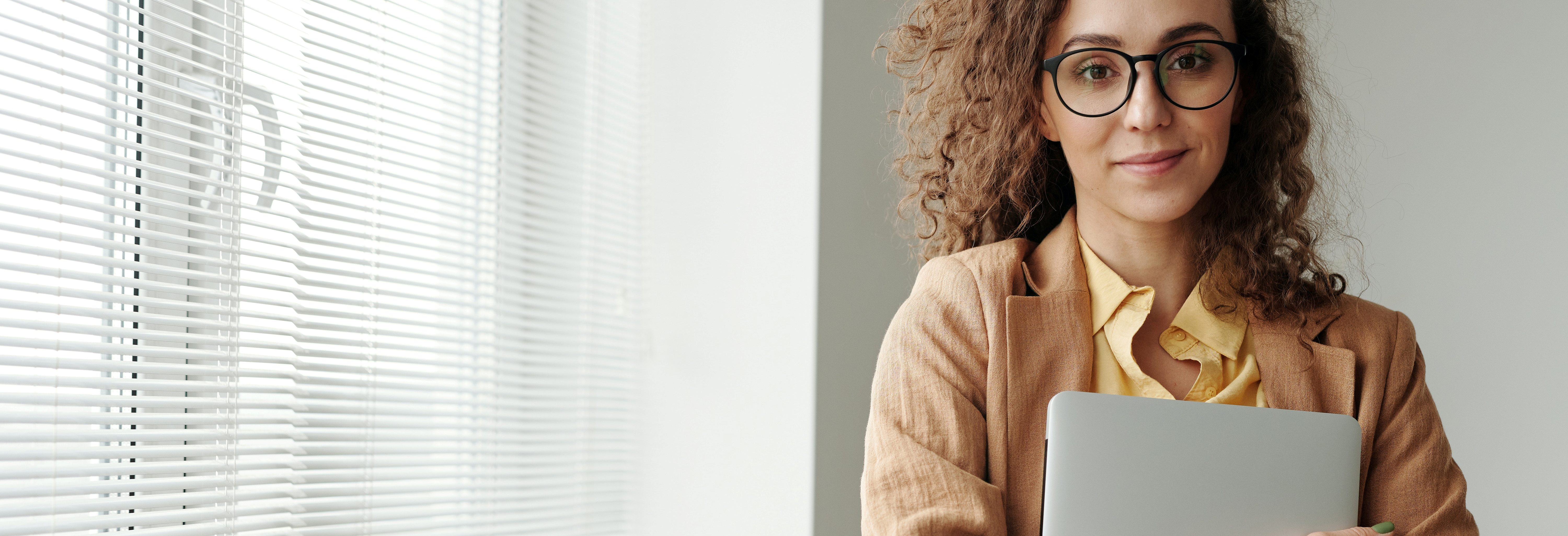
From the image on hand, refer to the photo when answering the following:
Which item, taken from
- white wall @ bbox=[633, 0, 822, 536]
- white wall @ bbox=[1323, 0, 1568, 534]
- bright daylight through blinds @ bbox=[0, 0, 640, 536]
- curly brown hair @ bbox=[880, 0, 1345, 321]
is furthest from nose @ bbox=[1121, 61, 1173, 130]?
white wall @ bbox=[1323, 0, 1568, 534]

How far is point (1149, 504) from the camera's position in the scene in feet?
3.11

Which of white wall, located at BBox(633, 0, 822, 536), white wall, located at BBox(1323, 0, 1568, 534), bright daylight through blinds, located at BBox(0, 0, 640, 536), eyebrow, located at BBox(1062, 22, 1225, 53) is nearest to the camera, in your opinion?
eyebrow, located at BBox(1062, 22, 1225, 53)

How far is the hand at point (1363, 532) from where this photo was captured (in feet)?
3.18

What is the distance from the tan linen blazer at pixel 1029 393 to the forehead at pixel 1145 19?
0.91ft

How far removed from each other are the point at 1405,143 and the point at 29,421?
2.58 m

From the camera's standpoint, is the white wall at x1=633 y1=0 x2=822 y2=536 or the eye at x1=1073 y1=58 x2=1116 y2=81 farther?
the white wall at x1=633 y1=0 x2=822 y2=536

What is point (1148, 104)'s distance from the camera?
104 centimetres

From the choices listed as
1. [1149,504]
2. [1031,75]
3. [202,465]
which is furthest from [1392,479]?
[202,465]

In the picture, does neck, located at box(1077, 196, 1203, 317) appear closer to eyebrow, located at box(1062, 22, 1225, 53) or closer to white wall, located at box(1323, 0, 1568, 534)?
eyebrow, located at box(1062, 22, 1225, 53)

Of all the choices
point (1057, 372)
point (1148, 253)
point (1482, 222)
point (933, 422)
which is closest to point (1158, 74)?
point (1148, 253)

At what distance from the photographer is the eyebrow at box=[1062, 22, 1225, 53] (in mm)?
1054

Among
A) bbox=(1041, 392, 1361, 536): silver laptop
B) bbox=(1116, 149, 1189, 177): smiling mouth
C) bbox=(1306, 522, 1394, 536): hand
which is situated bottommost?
bbox=(1306, 522, 1394, 536): hand

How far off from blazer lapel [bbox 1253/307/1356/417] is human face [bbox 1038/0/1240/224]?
19cm

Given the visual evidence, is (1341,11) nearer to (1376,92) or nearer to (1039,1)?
(1376,92)
